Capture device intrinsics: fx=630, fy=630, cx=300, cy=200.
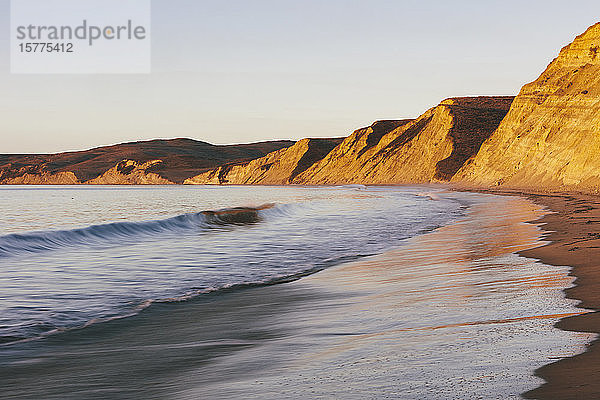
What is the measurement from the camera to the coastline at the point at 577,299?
10.5 feet

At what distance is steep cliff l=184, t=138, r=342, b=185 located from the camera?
448 feet

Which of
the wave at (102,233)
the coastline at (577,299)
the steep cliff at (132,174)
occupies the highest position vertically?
the steep cliff at (132,174)

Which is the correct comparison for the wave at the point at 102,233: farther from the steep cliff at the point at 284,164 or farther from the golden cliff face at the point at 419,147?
the steep cliff at the point at 284,164

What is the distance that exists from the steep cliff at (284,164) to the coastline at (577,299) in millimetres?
121999

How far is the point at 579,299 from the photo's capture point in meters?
5.74

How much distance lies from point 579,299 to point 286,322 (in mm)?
2756

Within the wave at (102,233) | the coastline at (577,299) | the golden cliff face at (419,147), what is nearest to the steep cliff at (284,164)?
the golden cliff face at (419,147)

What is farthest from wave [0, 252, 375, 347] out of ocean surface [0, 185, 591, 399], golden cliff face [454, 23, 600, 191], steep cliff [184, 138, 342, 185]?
steep cliff [184, 138, 342, 185]

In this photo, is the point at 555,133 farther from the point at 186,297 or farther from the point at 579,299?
the point at 579,299

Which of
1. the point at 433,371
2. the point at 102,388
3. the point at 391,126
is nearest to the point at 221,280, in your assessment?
the point at 102,388

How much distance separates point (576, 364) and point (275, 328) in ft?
9.95

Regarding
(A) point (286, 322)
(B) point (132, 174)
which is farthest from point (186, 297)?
(B) point (132, 174)

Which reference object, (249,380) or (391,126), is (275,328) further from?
(391,126)

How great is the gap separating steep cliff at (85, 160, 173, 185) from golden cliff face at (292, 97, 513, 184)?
8362cm
